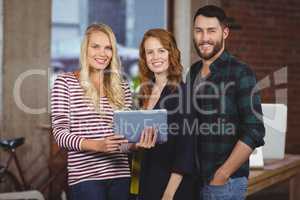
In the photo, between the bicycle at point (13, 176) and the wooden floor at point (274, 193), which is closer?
the bicycle at point (13, 176)

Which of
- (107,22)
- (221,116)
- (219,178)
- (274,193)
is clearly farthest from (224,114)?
(107,22)

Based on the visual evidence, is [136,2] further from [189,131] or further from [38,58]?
[189,131]

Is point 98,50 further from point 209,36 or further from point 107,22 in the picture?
point 107,22

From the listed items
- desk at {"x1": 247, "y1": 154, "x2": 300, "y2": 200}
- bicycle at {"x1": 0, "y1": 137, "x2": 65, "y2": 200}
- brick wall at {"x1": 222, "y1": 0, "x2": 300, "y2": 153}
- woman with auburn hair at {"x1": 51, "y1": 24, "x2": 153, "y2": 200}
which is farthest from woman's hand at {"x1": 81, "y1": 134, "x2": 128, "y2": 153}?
brick wall at {"x1": 222, "y1": 0, "x2": 300, "y2": 153}

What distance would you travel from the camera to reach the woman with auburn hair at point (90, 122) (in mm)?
2184

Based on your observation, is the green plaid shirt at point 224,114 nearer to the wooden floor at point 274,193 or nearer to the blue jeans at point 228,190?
the blue jeans at point 228,190

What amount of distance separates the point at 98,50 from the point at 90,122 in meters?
0.29

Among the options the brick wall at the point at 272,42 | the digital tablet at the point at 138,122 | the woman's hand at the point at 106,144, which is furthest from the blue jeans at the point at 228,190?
the brick wall at the point at 272,42

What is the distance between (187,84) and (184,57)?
3.51m

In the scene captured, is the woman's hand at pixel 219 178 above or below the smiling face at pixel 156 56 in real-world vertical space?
below

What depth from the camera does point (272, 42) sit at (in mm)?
5945

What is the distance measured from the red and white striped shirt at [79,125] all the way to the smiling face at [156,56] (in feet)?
0.87

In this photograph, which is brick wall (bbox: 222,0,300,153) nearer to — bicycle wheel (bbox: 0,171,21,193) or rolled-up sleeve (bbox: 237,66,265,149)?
bicycle wheel (bbox: 0,171,21,193)

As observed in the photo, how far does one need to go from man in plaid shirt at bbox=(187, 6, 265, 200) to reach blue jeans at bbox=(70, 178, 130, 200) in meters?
0.32
